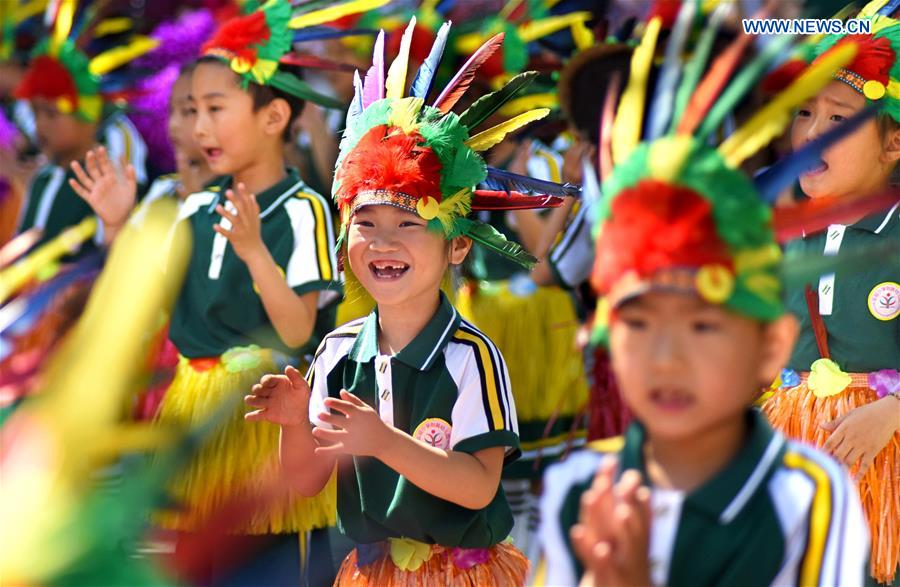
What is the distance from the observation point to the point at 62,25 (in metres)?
5.77

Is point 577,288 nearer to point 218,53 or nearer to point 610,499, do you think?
point 218,53

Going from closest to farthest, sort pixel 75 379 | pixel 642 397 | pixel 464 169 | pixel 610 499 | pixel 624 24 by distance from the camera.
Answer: pixel 75 379, pixel 610 499, pixel 642 397, pixel 464 169, pixel 624 24

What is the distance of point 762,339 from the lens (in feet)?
6.44

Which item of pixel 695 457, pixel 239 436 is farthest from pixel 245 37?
pixel 695 457

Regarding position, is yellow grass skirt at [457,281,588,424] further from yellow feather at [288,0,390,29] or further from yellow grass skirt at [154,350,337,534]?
yellow grass skirt at [154,350,337,534]

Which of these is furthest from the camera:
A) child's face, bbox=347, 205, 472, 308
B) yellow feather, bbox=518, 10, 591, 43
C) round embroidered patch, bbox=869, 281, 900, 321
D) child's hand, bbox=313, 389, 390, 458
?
yellow feather, bbox=518, 10, 591, 43

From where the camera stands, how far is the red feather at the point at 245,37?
429cm

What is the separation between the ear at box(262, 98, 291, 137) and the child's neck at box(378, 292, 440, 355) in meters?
1.50

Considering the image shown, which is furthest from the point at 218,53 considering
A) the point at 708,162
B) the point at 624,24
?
the point at 708,162

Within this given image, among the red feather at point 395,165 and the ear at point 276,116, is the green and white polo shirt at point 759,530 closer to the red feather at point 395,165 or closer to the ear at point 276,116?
the red feather at point 395,165

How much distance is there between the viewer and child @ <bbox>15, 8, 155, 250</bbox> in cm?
586

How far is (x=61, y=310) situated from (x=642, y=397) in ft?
2.79

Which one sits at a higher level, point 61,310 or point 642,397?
point 61,310

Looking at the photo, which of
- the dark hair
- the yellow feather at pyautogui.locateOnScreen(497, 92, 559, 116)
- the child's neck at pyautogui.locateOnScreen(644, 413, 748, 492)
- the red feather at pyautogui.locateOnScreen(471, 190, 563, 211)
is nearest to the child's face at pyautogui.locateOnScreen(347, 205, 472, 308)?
the red feather at pyautogui.locateOnScreen(471, 190, 563, 211)
